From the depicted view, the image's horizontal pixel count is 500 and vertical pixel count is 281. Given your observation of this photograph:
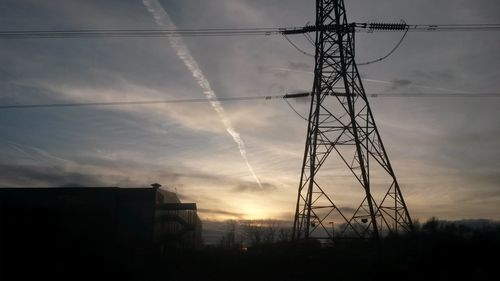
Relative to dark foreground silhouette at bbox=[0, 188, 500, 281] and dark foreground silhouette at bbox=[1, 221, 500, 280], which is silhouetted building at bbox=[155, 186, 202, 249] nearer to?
dark foreground silhouette at bbox=[0, 188, 500, 281]

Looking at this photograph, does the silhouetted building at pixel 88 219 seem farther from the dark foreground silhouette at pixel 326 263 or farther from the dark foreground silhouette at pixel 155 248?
the dark foreground silhouette at pixel 326 263

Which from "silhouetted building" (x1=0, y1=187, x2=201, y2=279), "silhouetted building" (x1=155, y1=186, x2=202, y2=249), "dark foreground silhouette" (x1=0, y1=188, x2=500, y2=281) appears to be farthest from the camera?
"silhouetted building" (x1=155, y1=186, x2=202, y2=249)

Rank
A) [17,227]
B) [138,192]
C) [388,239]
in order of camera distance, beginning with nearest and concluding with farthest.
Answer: [388,239] < [17,227] < [138,192]

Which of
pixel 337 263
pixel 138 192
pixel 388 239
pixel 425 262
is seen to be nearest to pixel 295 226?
pixel 337 263

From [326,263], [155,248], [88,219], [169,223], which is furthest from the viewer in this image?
[169,223]

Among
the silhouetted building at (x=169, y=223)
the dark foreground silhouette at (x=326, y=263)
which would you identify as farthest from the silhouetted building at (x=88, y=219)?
the dark foreground silhouette at (x=326, y=263)

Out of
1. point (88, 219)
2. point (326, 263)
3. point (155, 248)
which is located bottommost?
point (326, 263)

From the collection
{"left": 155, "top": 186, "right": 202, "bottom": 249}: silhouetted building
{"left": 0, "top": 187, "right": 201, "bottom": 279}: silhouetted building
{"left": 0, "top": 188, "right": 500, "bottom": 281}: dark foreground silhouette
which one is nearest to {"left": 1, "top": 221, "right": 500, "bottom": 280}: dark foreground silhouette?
{"left": 0, "top": 188, "right": 500, "bottom": 281}: dark foreground silhouette

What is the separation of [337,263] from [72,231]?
25.3 m

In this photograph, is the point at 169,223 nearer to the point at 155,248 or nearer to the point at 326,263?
the point at 155,248

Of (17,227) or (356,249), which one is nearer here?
(356,249)

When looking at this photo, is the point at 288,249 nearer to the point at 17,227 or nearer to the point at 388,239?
the point at 388,239

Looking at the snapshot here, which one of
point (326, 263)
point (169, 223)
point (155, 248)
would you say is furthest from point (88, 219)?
point (326, 263)

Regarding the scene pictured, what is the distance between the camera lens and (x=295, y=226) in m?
19.2
